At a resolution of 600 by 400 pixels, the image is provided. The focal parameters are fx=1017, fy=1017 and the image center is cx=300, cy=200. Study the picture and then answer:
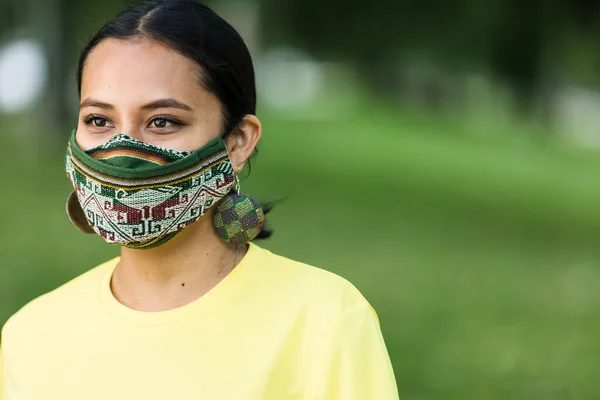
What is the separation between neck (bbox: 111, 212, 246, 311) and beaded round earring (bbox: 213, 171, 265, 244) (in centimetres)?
5

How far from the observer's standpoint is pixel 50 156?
56.2 ft

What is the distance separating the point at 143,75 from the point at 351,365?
101 centimetres

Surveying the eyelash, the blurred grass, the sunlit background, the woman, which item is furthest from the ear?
the blurred grass

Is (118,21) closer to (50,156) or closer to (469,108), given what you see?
(50,156)

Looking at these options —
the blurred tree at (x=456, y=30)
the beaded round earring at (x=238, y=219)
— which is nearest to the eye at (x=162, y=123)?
the beaded round earring at (x=238, y=219)

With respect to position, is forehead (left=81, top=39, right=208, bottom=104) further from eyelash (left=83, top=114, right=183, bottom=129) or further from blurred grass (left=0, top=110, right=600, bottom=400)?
blurred grass (left=0, top=110, right=600, bottom=400)

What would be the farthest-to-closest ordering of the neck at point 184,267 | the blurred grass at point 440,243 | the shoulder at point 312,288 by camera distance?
the blurred grass at point 440,243
the neck at point 184,267
the shoulder at point 312,288

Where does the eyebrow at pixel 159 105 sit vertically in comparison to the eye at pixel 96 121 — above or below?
above

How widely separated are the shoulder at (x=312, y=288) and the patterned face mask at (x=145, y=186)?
0.93ft

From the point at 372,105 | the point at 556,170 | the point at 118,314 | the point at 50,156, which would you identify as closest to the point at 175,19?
the point at 118,314

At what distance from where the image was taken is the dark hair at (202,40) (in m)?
2.99

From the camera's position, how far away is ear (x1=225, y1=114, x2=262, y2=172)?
3.13 meters

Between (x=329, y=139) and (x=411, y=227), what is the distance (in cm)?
895

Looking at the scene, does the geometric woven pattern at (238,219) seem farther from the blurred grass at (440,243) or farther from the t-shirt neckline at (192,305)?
the blurred grass at (440,243)
